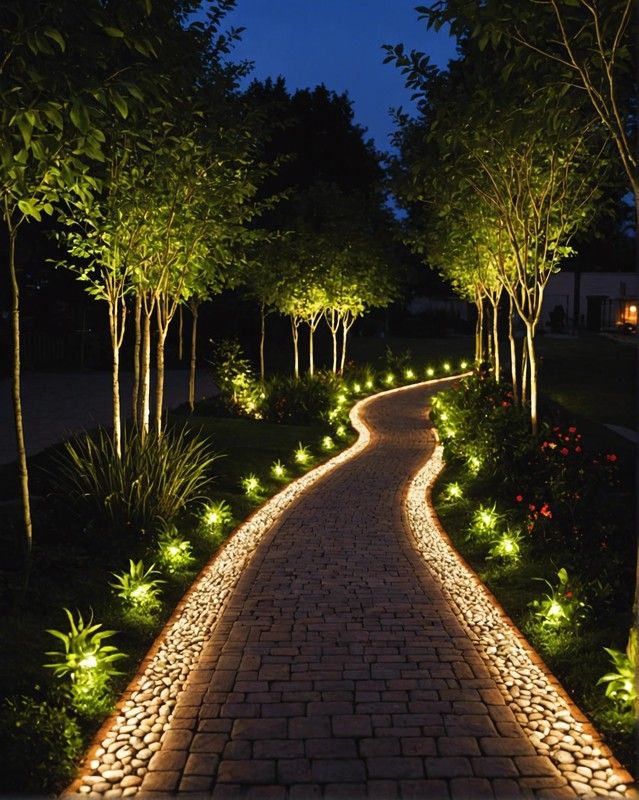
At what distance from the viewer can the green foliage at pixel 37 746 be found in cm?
401

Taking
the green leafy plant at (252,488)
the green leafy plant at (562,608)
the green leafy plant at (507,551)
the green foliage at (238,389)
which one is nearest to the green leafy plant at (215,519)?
the green leafy plant at (252,488)

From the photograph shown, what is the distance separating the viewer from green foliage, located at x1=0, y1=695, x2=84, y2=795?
4012 millimetres

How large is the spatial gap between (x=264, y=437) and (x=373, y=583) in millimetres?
8874

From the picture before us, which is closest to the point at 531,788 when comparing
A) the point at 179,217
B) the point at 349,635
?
the point at 349,635

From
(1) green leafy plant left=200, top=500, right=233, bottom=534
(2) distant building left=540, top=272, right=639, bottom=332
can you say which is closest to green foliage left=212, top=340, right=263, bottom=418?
(1) green leafy plant left=200, top=500, right=233, bottom=534

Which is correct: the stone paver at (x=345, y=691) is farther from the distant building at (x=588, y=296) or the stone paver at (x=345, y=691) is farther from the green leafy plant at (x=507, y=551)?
the distant building at (x=588, y=296)

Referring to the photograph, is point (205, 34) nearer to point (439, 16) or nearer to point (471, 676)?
point (439, 16)

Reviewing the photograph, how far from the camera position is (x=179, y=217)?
401 inches

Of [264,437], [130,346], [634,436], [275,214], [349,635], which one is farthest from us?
[130,346]

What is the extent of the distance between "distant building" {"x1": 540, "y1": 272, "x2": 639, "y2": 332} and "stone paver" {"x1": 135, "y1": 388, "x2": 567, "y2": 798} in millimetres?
45768

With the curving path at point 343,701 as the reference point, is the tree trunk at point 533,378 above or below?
above

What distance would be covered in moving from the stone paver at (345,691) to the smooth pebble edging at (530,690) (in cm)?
11

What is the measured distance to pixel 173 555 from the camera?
778cm

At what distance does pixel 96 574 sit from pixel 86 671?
2290 mm
